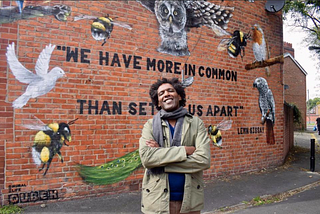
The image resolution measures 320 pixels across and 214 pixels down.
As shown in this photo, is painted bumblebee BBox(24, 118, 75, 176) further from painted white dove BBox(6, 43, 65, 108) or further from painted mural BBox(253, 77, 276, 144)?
painted mural BBox(253, 77, 276, 144)

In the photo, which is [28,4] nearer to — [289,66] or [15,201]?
[15,201]

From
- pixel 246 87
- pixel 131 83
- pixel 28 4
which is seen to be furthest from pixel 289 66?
pixel 28 4

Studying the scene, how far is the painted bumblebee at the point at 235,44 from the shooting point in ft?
20.1

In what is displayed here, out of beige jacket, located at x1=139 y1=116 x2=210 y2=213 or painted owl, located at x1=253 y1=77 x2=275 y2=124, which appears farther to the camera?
painted owl, located at x1=253 y1=77 x2=275 y2=124

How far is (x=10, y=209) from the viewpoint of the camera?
3.57 meters

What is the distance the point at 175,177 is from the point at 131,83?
9.27ft

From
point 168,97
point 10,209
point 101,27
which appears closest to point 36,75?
point 101,27

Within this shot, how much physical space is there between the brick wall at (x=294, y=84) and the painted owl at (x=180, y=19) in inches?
767

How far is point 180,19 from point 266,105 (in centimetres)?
357

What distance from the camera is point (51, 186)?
156 inches

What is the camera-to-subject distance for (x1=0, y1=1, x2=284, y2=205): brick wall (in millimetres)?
3791

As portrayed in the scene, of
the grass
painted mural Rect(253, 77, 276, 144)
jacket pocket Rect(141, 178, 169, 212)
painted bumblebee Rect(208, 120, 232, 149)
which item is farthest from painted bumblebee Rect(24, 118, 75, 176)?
painted mural Rect(253, 77, 276, 144)

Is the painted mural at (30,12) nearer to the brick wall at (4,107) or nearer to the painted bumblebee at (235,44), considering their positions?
the brick wall at (4,107)

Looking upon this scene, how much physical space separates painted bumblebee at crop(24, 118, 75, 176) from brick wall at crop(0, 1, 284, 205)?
0.08 meters
